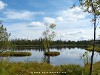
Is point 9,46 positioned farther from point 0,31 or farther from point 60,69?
point 60,69

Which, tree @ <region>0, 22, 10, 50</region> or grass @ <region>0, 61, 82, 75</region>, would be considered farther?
tree @ <region>0, 22, 10, 50</region>

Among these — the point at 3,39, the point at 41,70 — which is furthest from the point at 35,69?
the point at 3,39

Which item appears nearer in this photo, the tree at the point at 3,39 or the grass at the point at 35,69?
the grass at the point at 35,69

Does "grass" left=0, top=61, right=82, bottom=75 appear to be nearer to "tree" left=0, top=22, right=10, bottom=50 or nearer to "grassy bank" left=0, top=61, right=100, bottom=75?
"grassy bank" left=0, top=61, right=100, bottom=75

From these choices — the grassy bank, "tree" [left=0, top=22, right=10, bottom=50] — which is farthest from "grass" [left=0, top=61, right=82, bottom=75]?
"tree" [left=0, top=22, right=10, bottom=50]

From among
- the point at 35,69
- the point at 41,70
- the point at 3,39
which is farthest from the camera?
the point at 3,39

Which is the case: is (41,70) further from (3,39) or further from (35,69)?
(3,39)

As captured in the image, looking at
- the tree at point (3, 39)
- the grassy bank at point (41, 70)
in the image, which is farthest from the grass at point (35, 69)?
the tree at point (3, 39)

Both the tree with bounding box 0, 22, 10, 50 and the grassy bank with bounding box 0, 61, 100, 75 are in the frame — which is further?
the tree with bounding box 0, 22, 10, 50

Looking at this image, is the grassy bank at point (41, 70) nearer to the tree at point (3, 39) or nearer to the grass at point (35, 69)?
the grass at point (35, 69)

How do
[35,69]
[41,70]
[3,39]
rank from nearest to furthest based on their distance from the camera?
[41,70]
[35,69]
[3,39]

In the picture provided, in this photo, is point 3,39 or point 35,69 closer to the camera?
point 35,69

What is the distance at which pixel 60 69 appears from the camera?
2225cm

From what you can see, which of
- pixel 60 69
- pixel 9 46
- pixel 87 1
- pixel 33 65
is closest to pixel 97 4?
pixel 87 1
